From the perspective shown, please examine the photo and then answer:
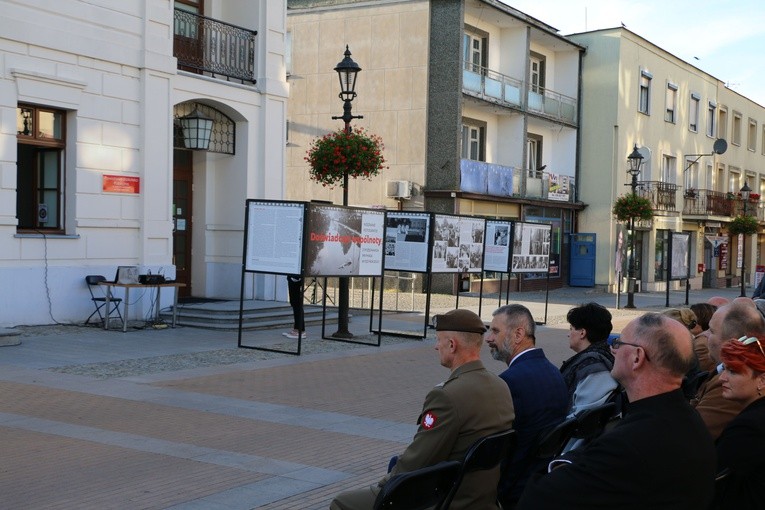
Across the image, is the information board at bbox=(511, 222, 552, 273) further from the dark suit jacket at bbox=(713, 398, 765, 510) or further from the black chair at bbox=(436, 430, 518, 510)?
the dark suit jacket at bbox=(713, 398, 765, 510)

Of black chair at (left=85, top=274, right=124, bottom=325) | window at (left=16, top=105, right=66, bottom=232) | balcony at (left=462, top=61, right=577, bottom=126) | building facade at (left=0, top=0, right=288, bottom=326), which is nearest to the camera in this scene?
building facade at (left=0, top=0, right=288, bottom=326)

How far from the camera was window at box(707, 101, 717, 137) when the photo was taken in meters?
45.2

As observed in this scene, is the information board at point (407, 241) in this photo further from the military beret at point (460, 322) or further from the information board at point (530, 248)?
the military beret at point (460, 322)

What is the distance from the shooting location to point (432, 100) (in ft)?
92.2

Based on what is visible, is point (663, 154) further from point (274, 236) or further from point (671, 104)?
point (274, 236)

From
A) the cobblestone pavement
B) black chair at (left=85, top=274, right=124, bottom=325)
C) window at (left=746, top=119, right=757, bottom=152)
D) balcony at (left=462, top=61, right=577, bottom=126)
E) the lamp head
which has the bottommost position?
the cobblestone pavement

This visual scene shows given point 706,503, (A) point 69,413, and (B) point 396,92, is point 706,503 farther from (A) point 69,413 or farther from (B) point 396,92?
(B) point 396,92

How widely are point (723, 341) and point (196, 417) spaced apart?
5591 millimetres

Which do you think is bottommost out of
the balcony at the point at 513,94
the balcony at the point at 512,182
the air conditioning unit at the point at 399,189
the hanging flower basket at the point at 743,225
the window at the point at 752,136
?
the hanging flower basket at the point at 743,225

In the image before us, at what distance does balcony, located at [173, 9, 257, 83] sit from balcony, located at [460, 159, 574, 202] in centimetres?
1043

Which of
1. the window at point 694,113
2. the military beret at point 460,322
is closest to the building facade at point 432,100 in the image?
the window at point 694,113

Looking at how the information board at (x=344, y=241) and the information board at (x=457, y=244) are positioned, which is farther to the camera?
the information board at (x=457, y=244)

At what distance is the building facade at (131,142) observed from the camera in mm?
14758

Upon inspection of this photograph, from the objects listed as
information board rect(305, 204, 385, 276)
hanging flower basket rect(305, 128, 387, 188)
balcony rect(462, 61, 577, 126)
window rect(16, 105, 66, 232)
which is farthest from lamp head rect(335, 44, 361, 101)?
balcony rect(462, 61, 577, 126)
